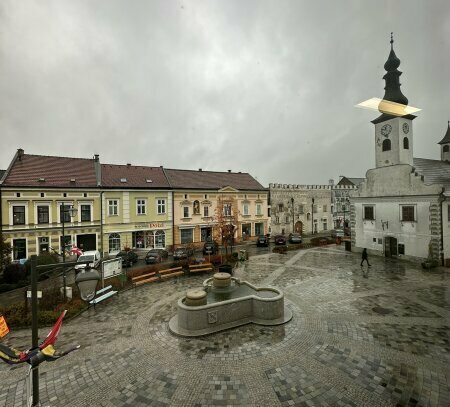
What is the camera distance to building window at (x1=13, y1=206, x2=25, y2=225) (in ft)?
75.1

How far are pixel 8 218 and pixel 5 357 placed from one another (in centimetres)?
2482

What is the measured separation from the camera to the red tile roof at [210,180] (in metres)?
32.8

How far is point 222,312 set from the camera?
10180 mm

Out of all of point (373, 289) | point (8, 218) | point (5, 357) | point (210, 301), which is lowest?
point (373, 289)

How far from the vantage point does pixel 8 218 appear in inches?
886

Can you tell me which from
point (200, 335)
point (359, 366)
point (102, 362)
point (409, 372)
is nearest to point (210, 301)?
point (200, 335)

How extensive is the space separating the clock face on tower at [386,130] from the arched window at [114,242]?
2986 cm

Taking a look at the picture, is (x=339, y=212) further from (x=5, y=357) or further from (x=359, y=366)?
(x=5, y=357)

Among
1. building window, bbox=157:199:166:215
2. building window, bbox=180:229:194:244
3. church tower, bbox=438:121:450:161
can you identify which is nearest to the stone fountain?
building window, bbox=157:199:166:215

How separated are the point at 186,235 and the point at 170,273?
44.6 ft

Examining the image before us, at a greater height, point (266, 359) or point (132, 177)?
Answer: point (132, 177)

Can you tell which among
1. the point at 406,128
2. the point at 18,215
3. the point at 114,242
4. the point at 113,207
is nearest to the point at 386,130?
the point at 406,128

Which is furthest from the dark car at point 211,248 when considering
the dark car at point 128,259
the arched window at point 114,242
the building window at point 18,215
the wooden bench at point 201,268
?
the building window at point 18,215

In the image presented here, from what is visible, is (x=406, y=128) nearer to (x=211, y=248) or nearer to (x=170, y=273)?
(x=211, y=248)
